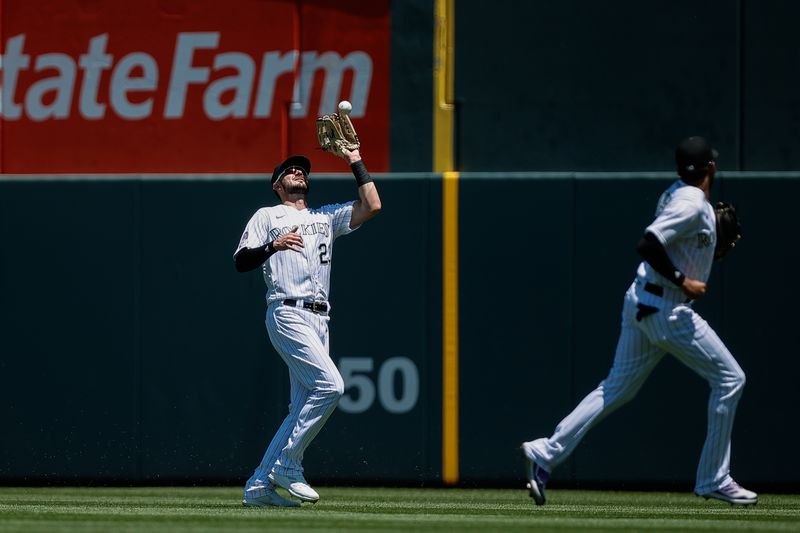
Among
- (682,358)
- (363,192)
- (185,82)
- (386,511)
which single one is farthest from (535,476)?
(185,82)

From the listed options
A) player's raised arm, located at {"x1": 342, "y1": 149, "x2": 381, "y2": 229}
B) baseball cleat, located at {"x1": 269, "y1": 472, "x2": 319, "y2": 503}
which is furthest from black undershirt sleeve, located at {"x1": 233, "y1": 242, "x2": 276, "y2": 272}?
baseball cleat, located at {"x1": 269, "y1": 472, "x2": 319, "y2": 503}

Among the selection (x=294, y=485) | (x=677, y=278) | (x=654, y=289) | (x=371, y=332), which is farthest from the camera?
(x=371, y=332)

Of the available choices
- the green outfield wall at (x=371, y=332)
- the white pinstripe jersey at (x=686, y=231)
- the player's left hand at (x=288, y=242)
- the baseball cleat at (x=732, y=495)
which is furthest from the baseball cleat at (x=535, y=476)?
the green outfield wall at (x=371, y=332)

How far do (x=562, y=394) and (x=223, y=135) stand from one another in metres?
2.79

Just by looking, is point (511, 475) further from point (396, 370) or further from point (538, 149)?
point (538, 149)

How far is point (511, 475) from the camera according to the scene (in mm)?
8141

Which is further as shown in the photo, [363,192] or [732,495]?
[363,192]

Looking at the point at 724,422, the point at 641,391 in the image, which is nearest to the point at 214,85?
the point at 641,391

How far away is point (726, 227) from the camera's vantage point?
258 inches

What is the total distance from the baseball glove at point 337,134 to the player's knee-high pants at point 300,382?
855 mm

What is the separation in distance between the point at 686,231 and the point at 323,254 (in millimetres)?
1796

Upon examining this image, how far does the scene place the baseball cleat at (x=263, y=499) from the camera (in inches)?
261

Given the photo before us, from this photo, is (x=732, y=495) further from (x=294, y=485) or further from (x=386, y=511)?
(x=294, y=485)

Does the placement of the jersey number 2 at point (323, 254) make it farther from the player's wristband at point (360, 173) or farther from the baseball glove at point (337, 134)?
the baseball glove at point (337, 134)
